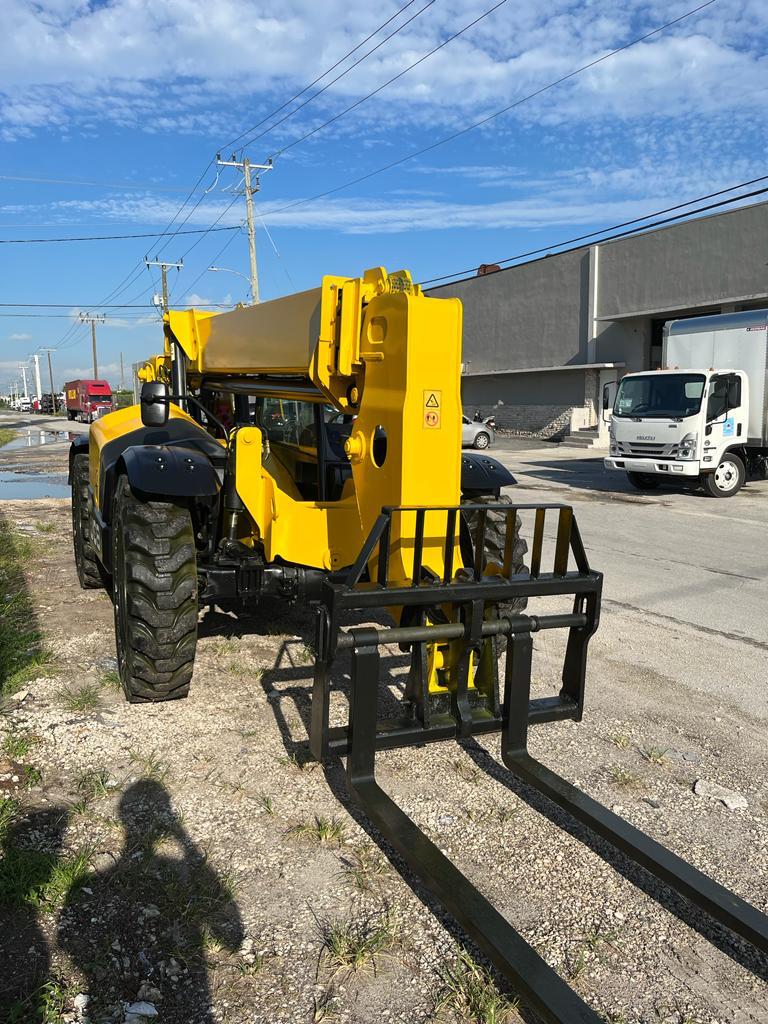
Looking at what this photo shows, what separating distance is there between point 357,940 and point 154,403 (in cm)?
295

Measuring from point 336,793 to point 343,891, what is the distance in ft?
2.39

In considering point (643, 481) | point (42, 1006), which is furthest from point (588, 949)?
point (643, 481)

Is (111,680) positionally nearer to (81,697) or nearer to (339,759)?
(81,697)

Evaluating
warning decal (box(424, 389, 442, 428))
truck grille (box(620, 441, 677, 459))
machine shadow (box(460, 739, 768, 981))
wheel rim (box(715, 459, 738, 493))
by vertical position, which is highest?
warning decal (box(424, 389, 442, 428))

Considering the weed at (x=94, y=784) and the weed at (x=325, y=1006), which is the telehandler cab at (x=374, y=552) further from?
the weed at (x=94, y=784)

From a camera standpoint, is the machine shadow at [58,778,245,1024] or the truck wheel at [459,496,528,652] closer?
the machine shadow at [58,778,245,1024]

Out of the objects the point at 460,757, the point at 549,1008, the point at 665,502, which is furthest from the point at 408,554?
the point at 665,502

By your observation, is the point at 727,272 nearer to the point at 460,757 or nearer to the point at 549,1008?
the point at 460,757

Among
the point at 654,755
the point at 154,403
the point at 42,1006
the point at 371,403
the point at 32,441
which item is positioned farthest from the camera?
the point at 32,441

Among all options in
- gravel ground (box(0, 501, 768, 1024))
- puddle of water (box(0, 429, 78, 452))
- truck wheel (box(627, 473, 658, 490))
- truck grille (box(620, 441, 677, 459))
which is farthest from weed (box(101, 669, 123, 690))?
puddle of water (box(0, 429, 78, 452))

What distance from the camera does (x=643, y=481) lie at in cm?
1655

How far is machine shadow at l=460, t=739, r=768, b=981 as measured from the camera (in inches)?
104

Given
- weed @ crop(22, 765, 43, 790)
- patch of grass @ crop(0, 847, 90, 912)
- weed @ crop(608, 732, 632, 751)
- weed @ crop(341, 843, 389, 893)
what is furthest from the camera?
weed @ crop(608, 732, 632, 751)

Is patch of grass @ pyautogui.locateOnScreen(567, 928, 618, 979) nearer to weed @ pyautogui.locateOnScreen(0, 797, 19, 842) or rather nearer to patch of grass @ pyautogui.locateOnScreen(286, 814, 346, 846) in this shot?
patch of grass @ pyautogui.locateOnScreen(286, 814, 346, 846)
